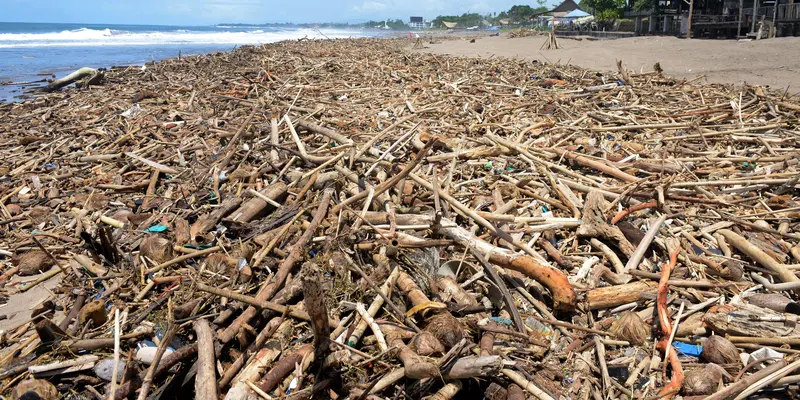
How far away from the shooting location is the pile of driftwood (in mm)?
2375

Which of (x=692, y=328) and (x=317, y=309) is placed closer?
(x=317, y=309)

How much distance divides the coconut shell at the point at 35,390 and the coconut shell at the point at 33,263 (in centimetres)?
175

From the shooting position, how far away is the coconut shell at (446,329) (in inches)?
93.4

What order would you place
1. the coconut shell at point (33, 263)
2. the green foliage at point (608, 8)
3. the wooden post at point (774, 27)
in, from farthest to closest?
the green foliage at point (608, 8) < the wooden post at point (774, 27) < the coconut shell at point (33, 263)

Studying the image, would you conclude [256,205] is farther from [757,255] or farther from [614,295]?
[757,255]

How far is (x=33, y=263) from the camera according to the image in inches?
A: 150

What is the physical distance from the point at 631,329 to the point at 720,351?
448 mm

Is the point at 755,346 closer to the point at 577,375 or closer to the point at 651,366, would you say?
the point at 651,366

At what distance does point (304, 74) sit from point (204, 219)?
304 inches

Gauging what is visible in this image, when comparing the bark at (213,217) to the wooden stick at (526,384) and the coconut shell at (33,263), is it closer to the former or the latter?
the coconut shell at (33,263)

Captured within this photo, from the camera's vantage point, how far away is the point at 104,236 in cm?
347

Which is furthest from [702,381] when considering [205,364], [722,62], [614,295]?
[722,62]

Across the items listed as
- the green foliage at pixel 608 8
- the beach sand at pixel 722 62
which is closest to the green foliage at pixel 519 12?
the green foliage at pixel 608 8

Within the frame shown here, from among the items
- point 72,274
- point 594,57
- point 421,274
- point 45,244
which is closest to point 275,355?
point 421,274
